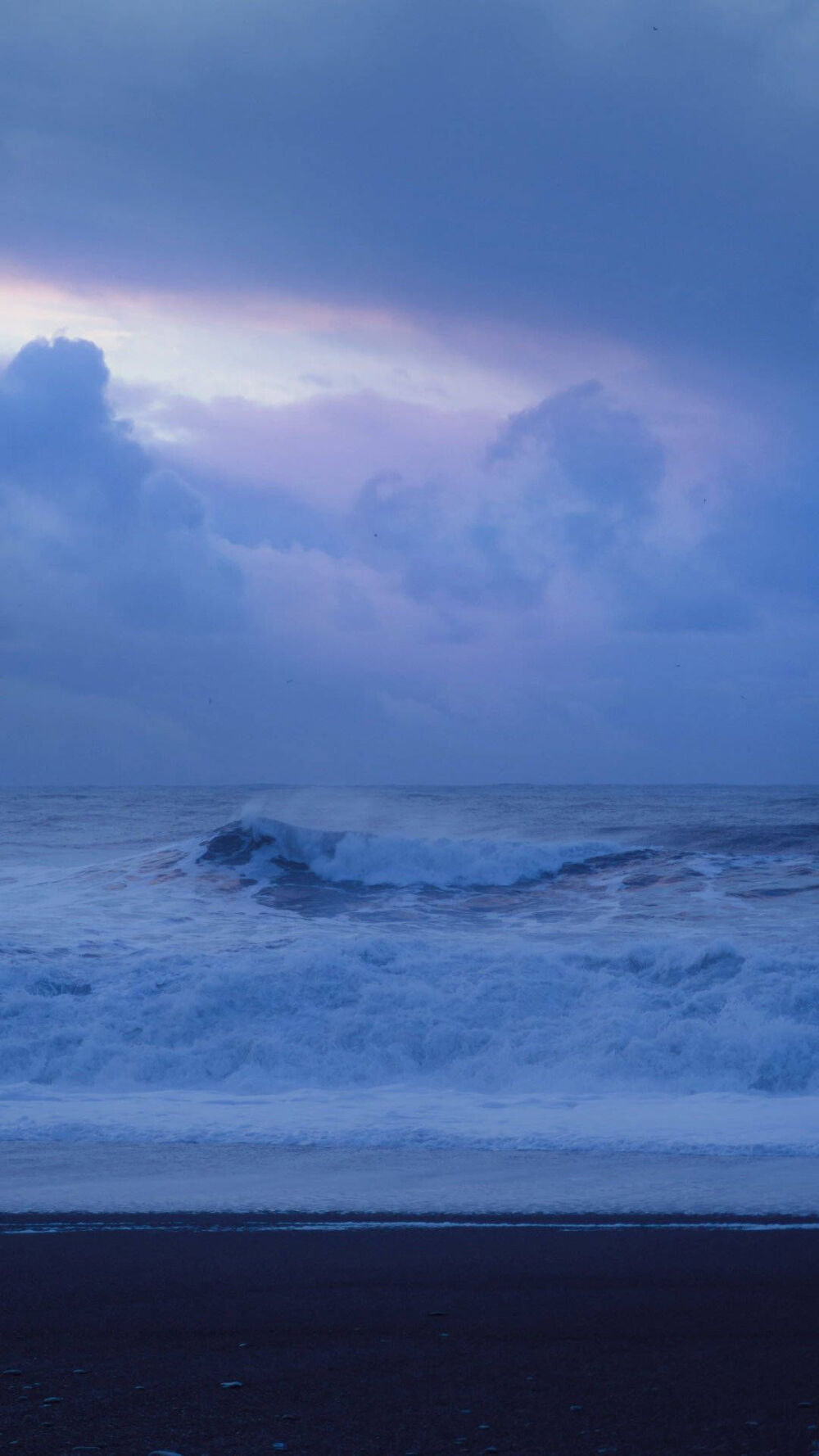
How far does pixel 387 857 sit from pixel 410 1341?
56.4ft

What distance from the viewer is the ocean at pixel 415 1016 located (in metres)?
7.46

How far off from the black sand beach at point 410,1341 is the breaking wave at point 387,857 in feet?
47.6

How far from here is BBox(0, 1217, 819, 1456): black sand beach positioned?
3.17m

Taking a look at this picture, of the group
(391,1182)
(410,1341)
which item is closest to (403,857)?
(391,1182)

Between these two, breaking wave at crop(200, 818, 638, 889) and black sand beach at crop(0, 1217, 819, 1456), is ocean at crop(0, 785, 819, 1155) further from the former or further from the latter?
black sand beach at crop(0, 1217, 819, 1456)

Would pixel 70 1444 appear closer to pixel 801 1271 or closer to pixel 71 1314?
pixel 71 1314

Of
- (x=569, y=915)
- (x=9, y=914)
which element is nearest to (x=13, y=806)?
(x=9, y=914)

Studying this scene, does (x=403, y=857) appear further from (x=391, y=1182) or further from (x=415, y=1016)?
(x=391, y=1182)

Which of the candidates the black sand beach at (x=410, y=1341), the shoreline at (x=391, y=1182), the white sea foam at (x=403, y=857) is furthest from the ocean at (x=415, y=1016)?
the black sand beach at (x=410, y=1341)

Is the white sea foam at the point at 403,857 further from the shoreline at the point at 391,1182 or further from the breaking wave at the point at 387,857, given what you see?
the shoreline at the point at 391,1182

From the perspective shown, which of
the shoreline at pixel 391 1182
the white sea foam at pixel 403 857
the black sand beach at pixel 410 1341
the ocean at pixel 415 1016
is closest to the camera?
the black sand beach at pixel 410 1341

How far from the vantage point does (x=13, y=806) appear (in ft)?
147

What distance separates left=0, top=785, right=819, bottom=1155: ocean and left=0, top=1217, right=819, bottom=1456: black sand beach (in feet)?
6.81

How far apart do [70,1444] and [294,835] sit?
61.6 feet
